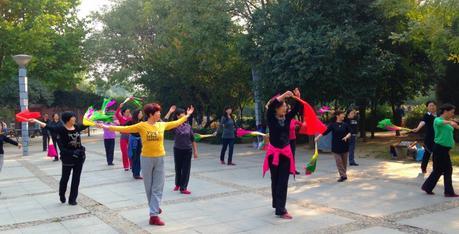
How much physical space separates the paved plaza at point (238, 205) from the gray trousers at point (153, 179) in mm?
330

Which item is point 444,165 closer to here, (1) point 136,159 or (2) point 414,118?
(1) point 136,159

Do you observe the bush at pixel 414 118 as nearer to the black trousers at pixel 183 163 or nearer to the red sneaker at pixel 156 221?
the black trousers at pixel 183 163

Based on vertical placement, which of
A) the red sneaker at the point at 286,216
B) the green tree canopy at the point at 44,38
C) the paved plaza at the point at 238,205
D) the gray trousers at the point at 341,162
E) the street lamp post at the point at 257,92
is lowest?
the paved plaza at the point at 238,205

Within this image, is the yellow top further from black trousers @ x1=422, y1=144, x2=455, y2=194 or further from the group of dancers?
black trousers @ x1=422, y1=144, x2=455, y2=194

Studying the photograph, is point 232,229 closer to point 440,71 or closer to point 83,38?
point 440,71

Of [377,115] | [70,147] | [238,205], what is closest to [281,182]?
[238,205]

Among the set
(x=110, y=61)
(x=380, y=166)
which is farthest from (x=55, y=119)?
(x=110, y=61)

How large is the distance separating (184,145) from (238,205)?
1.76 m

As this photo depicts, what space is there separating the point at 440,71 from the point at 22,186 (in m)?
16.9

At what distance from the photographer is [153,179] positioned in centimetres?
638

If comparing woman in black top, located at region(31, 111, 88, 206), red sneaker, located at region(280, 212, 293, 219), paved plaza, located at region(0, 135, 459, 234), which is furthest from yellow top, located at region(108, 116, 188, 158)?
red sneaker, located at region(280, 212, 293, 219)

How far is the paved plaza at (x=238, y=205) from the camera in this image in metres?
6.18

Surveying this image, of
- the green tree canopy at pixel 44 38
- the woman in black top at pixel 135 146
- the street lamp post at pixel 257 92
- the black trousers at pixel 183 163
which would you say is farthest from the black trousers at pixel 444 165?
the green tree canopy at pixel 44 38

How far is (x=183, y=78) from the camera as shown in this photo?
2464cm
